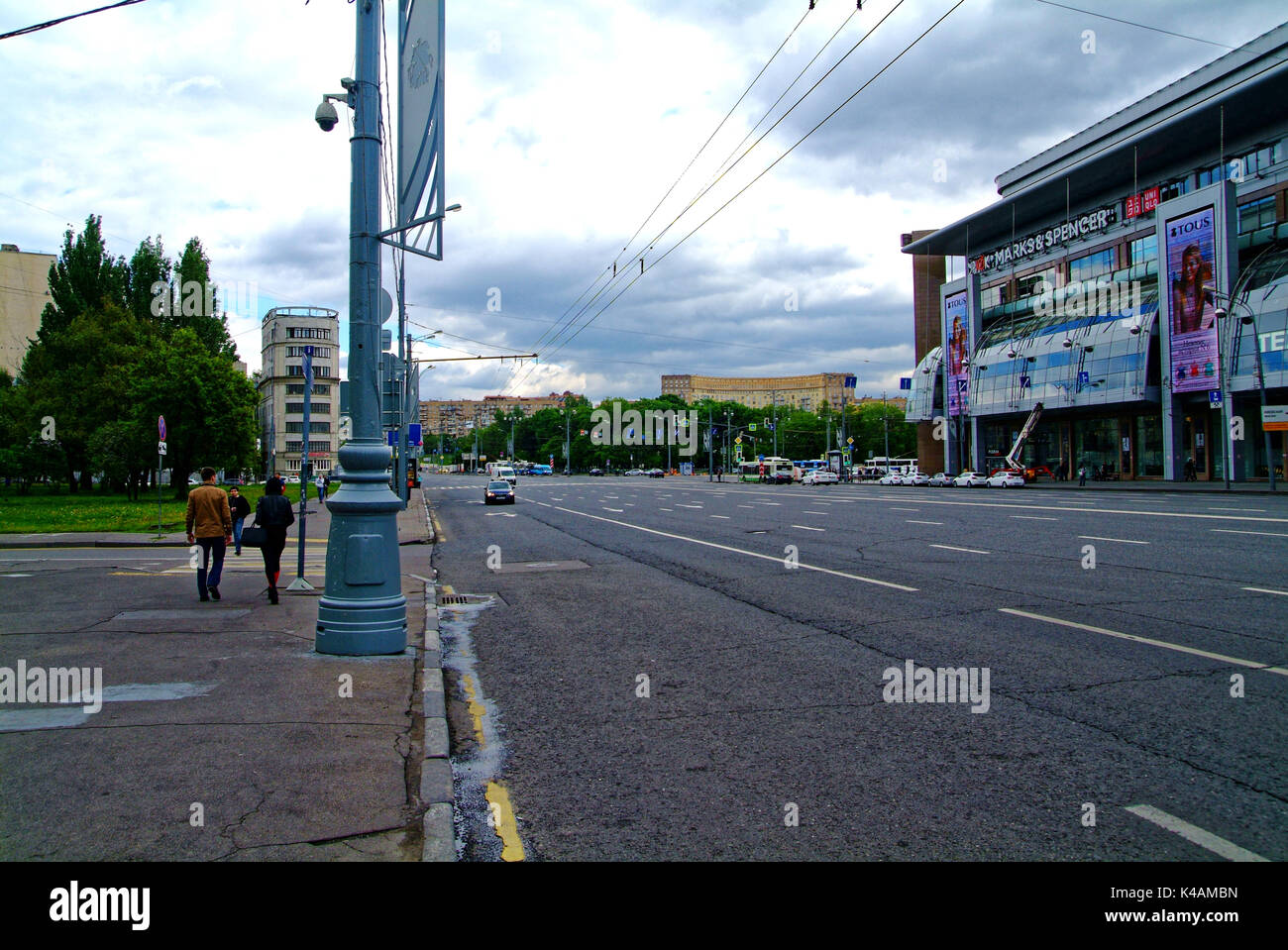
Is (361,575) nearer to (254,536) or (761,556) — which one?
(254,536)

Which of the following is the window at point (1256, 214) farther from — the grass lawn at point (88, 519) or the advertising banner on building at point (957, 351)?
the grass lawn at point (88, 519)

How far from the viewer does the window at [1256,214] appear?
4812 cm

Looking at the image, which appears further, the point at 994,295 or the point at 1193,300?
the point at 994,295

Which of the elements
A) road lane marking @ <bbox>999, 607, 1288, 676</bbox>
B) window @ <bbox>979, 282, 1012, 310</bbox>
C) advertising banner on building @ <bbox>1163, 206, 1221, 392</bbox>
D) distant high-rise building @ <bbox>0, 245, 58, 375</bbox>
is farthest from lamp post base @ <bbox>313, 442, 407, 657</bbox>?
distant high-rise building @ <bbox>0, 245, 58, 375</bbox>

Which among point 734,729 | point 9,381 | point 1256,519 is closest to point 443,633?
point 734,729

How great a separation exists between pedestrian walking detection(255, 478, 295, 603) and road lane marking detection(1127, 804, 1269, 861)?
31.7 ft

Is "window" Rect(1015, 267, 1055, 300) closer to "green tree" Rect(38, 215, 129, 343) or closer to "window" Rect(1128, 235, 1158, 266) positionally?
"window" Rect(1128, 235, 1158, 266)

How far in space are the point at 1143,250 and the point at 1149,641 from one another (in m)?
60.3

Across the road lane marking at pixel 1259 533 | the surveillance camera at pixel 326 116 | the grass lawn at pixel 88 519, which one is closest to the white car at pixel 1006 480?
the road lane marking at pixel 1259 533

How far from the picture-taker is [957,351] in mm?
73000

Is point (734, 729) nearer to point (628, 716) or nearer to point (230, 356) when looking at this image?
point (628, 716)

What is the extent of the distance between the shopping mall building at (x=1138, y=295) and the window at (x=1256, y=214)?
98mm

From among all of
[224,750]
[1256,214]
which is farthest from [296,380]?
[224,750]
